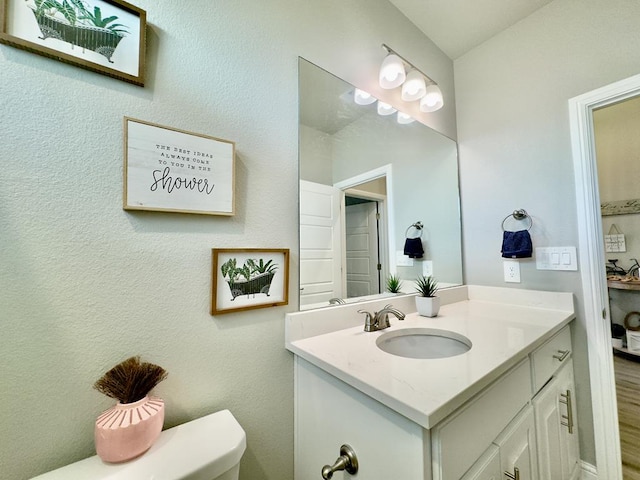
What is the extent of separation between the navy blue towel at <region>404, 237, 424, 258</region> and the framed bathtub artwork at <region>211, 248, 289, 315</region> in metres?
0.85

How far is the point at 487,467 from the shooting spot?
66 centimetres

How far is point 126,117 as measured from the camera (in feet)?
2.21

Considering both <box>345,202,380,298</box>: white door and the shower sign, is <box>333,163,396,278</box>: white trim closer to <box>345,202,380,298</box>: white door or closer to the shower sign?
<box>345,202,380,298</box>: white door

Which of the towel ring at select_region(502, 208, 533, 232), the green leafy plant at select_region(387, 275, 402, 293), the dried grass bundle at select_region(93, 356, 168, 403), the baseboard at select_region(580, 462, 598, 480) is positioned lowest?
the baseboard at select_region(580, 462, 598, 480)

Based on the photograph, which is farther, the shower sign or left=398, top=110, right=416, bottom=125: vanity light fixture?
left=398, top=110, right=416, bottom=125: vanity light fixture

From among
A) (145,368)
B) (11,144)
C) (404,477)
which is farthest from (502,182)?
(11,144)

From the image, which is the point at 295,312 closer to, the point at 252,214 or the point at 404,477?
the point at 252,214

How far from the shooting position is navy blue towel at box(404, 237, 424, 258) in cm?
151

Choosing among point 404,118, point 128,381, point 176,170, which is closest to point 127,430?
point 128,381

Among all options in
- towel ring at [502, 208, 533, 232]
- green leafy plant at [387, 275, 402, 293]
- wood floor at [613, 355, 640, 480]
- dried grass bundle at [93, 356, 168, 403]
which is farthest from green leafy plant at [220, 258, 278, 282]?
wood floor at [613, 355, 640, 480]

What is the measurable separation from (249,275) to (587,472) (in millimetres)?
1873

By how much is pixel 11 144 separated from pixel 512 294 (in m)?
2.08

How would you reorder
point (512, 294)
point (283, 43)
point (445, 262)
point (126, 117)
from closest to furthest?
1. point (126, 117)
2. point (283, 43)
3. point (512, 294)
4. point (445, 262)

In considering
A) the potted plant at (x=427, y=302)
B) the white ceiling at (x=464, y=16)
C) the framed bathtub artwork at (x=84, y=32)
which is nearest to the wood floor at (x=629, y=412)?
the potted plant at (x=427, y=302)
